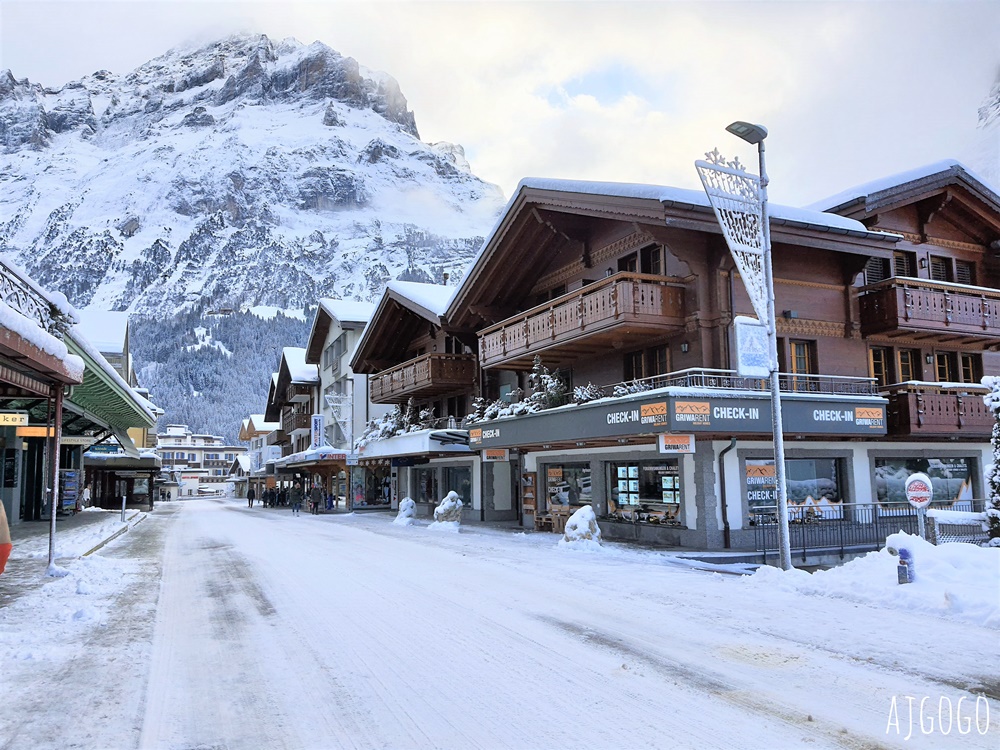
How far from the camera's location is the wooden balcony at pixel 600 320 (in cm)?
1905

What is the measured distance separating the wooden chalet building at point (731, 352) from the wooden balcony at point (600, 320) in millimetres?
58

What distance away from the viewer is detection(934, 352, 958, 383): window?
77.7ft

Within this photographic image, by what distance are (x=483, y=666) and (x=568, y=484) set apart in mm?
17655

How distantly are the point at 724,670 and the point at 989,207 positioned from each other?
76.7 feet

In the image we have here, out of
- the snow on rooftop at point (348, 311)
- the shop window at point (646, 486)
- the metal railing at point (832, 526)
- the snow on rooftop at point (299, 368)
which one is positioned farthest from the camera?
the snow on rooftop at point (299, 368)

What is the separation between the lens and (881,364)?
22469mm

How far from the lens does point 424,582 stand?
1235cm

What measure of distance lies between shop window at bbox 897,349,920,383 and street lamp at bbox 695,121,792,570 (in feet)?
36.8

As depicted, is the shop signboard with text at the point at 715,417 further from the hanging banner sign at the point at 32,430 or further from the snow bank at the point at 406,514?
the hanging banner sign at the point at 32,430

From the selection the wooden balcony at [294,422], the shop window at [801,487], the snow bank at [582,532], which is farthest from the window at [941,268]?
the wooden balcony at [294,422]

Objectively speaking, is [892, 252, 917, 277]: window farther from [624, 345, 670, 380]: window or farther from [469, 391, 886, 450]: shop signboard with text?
[624, 345, 670, 380]: window

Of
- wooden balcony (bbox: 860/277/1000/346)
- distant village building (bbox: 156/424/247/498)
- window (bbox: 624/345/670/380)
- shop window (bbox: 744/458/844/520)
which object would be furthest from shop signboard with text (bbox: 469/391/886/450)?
distant village building (bbox: 156/424/247/498)

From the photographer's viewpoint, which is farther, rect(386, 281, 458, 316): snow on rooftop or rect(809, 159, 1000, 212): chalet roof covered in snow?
rect(386, 281, 458, 316): snow on rooftop

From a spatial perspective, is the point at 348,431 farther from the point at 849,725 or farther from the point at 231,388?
the point at 231,388
